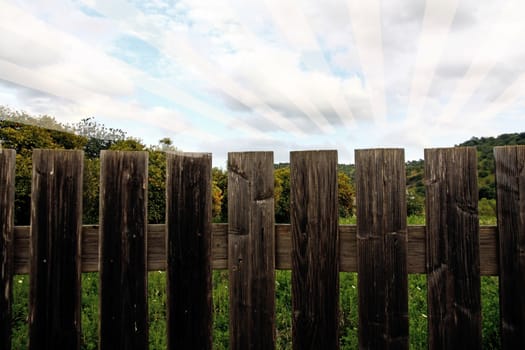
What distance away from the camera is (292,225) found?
225cm

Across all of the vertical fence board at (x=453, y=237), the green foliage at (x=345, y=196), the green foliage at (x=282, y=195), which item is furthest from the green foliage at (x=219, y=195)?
the vertical fence board at (x=453, y=237)

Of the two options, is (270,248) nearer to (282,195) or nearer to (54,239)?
(54,239)

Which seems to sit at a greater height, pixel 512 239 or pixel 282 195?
pixel 282 195

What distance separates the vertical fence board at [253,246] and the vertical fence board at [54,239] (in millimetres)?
852

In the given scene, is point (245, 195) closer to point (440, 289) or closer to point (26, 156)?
point (440, 289)

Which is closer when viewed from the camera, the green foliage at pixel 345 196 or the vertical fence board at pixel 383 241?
the vertical fence board at pixel 383 241

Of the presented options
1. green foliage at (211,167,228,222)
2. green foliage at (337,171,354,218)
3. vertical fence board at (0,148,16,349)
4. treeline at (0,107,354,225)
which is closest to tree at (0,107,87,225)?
treeline at (0,107,354,225)

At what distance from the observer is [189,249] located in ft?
7.45

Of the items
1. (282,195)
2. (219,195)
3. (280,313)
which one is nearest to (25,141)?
(219,195)

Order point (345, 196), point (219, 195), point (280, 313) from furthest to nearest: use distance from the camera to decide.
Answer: point (219, 195) → point (345, 196) → point (280, 313)

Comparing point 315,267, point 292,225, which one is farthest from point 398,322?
point 292,225

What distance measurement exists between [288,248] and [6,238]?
60.5 inches

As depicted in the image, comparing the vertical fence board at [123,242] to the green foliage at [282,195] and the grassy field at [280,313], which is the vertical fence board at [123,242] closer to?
the grassy field at [280,313]

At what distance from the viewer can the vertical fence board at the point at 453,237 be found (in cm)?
225
